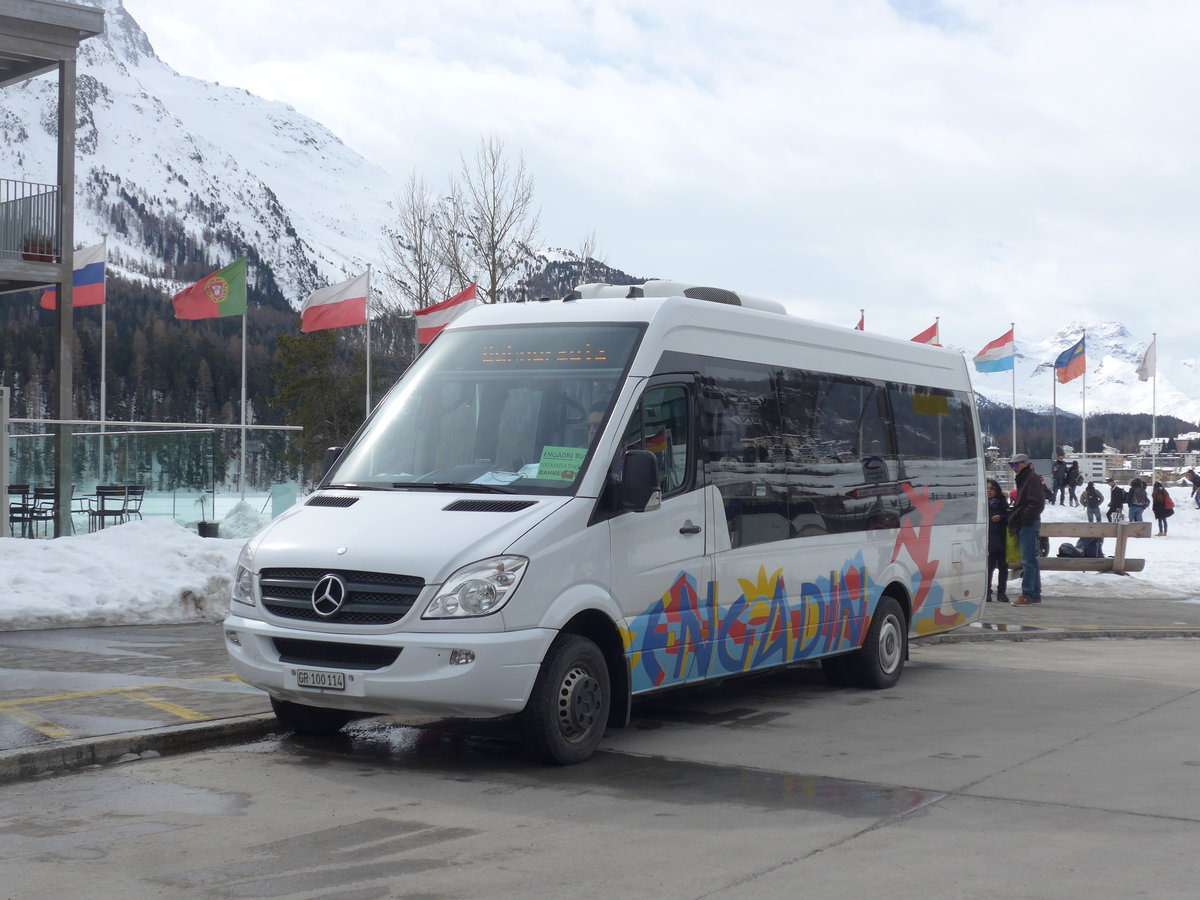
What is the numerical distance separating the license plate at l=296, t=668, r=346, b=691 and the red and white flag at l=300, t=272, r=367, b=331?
21628 mm

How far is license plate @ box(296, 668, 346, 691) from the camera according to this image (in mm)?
7496

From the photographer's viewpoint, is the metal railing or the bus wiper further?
the metal railing

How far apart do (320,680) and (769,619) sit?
3.38 metres

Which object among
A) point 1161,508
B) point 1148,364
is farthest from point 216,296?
point 1148,364

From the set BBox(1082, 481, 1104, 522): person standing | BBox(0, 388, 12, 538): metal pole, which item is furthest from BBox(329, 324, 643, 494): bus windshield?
BBox(1082, 481, 1104, 522): person standing

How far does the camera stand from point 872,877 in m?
5.59

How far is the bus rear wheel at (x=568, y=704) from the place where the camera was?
7570mm

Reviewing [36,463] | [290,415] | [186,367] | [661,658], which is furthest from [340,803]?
[186,367]

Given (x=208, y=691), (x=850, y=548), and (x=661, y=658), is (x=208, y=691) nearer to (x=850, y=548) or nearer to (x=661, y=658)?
(x=661, y=658)

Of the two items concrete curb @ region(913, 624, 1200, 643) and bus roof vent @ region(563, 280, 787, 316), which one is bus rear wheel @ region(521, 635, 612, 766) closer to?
bus roof vent @ region(563, 280, 787, 316)

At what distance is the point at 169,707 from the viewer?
29.9 feet

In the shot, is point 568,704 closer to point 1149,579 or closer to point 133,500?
point 133,500

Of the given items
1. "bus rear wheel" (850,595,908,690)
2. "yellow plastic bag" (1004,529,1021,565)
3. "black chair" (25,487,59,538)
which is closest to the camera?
"bus rear wheel" (850,595,908,690)

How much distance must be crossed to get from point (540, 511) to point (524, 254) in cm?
3662
